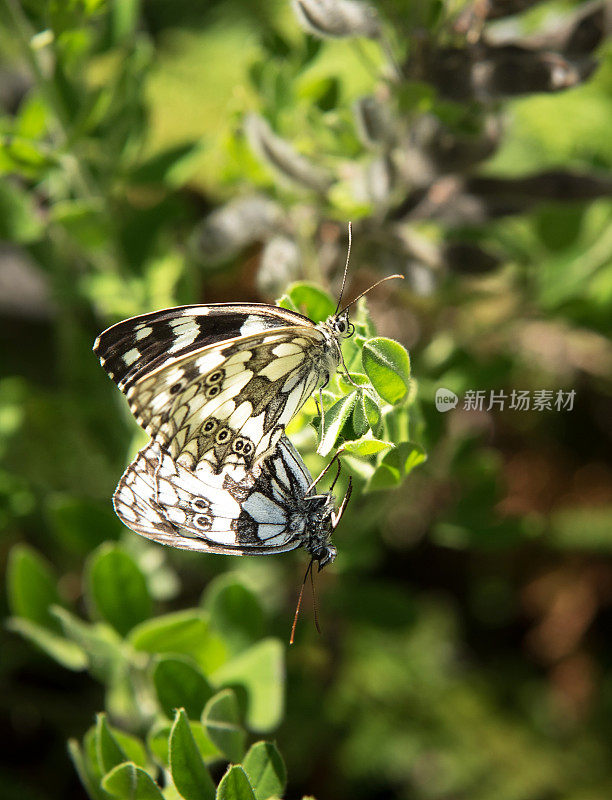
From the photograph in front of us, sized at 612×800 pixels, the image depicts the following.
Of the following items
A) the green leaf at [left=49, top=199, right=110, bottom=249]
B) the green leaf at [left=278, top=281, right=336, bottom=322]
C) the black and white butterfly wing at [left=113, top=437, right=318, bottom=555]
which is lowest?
the black and white butterfly wing at [left=113, top=437, right=318, bottom=555]

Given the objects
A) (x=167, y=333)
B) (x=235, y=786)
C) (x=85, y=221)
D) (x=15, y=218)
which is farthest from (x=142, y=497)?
(x=15, y=218)

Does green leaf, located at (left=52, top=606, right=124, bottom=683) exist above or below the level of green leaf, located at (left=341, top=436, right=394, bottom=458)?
below

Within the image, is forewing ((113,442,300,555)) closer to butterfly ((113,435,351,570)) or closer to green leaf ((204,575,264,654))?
butterfly ((113,435,351,570))

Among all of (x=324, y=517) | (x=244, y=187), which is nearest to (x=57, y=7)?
(x=244, y=187)

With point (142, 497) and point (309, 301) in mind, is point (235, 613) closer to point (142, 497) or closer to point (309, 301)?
point (142, 497)

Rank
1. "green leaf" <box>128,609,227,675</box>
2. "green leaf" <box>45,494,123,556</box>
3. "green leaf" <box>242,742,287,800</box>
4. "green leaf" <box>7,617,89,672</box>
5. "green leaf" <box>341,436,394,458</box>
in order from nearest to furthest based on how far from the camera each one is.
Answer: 1. "green leaf" <box>341,436,394,458</box>
2. "green leaf" <box>242,742,287,800</box>
3. "green leaf" <box>128,609,227,675</box>
4. "green leaf" <box>7,617,89,672</box>
5. "green leaf" <box>45,494,123,556</box>

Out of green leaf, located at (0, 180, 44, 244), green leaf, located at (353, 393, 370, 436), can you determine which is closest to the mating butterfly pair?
green leaf, located at (353, 393, 370, 436)

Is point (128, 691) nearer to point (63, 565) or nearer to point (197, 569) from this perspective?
point (197, 569)
